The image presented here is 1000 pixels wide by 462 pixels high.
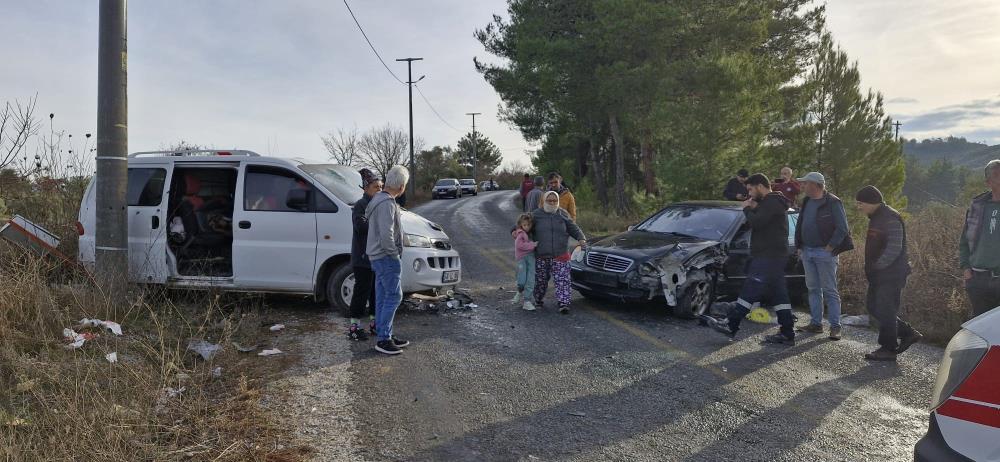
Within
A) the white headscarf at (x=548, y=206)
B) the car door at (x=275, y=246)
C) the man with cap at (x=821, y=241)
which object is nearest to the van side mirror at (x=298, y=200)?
the car door at (x=275, y=246)

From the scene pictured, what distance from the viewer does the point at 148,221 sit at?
7184 millimetres

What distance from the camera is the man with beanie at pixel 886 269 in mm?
5855

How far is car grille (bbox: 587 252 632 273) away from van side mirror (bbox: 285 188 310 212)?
3568 mm

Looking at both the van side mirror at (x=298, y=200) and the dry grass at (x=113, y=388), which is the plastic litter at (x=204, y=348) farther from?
the van side mirror at (x=298, y=200)

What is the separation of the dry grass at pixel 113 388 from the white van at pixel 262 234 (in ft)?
3.07

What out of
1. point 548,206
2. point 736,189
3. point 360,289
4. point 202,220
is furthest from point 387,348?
point 736,189

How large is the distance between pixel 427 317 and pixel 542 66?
51.1ft

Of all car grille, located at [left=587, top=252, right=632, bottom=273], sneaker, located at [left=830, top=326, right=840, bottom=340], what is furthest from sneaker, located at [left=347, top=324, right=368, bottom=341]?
sneaker, located at [left=830, top=326, right=840, bottom=340]

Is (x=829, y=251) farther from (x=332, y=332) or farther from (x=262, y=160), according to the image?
(x=262, y=160)

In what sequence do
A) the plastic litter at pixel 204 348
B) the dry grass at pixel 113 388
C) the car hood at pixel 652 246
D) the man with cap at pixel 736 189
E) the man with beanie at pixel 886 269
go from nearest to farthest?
the dry grass at pixel 113 388 < the plastic litter at pixel 204 348 < the man with beanie at pixel 886 269 < the car hood at pixel 652 246 < the man with cap at pixel 736 189

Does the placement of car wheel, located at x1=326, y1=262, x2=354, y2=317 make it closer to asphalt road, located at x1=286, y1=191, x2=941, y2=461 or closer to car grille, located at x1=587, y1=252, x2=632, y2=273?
asphalt road, located at x1=286, y1=191, x2=941, y2=461

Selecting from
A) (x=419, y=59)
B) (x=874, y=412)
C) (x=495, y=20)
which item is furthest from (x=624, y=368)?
(x=419, y=59)

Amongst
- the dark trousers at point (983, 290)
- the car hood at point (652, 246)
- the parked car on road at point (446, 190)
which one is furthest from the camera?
the parked car on road at point (446, 190)

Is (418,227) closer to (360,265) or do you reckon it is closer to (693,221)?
(360,265)
